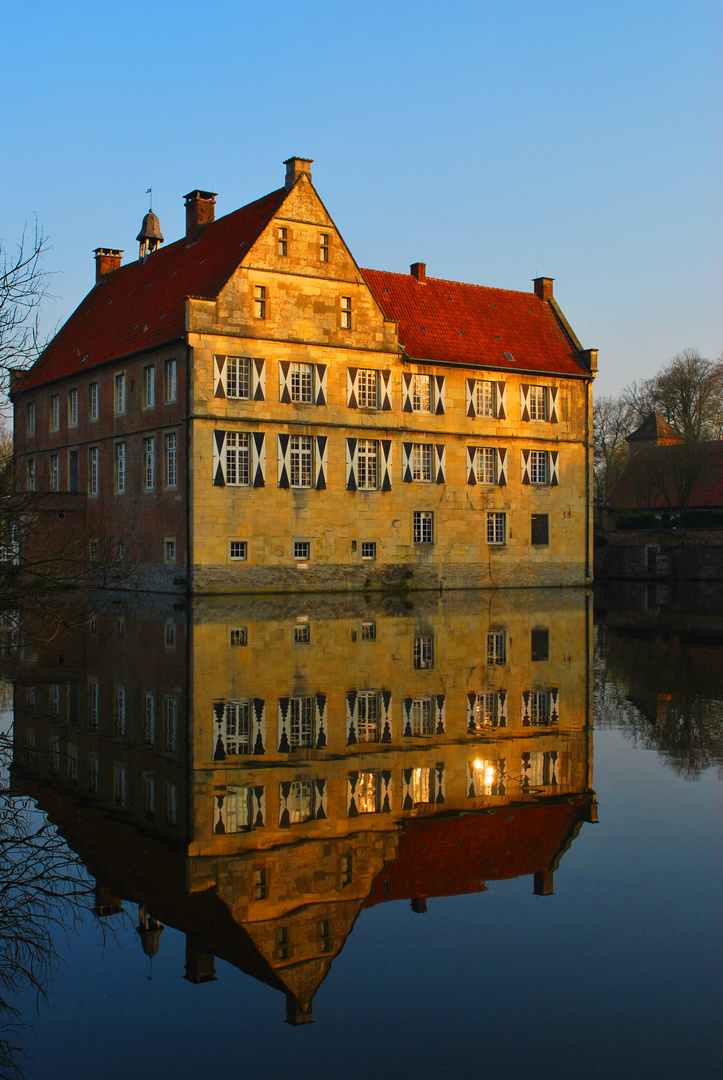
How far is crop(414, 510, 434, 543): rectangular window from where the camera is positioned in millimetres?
39156

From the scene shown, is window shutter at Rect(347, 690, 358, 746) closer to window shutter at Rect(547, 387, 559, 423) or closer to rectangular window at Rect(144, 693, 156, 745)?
rectangular window at Rect(144, 693, 156, 745)

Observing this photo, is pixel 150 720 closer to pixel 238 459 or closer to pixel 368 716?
pixel 368 716

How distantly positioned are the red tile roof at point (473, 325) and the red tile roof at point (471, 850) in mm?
32189

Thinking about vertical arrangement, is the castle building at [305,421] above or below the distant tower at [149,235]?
below

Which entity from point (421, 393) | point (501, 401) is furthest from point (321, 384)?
point (501, 401)

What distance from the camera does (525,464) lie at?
42.4 m

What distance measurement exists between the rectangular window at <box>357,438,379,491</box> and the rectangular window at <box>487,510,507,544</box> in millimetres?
5770

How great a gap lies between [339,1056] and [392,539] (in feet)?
110

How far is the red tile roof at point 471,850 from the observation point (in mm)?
6699

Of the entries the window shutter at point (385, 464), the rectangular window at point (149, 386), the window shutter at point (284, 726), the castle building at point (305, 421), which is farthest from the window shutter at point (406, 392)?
the window shutter at point (284, 726)

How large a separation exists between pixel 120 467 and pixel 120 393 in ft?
8.70

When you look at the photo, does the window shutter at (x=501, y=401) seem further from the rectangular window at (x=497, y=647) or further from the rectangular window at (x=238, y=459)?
the rectangular window at (x=497, y=647)

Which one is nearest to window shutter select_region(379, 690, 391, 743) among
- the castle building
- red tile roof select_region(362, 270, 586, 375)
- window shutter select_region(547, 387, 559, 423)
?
the castle building

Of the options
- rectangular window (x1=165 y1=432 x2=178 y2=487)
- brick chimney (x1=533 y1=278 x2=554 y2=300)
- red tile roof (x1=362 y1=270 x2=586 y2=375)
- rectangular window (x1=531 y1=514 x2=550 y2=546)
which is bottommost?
rectangular window (x1=531 y1=514 x2=550 y2=546)
